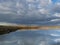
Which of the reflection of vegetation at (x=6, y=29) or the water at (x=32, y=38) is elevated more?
the reflection of vegetation at (x=6, y=29)

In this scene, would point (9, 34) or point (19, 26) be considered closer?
point (19, 26)

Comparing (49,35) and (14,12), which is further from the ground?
(14,12)

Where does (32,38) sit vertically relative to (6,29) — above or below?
below

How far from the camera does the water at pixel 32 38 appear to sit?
1766mm

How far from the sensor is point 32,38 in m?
1.83

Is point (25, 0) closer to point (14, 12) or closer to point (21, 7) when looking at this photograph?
point (21, 7)

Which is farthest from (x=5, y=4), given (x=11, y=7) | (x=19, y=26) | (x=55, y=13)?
(x=55, y=13)

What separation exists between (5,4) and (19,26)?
1.18 feet

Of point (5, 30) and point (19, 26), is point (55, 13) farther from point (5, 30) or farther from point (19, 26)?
point (5, 30)

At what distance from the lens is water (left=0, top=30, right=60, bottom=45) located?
69.5 inches

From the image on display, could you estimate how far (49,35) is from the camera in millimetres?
1762

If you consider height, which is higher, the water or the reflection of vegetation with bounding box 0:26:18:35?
A: the reflection of vegetation with bounding box 0:26:18:35

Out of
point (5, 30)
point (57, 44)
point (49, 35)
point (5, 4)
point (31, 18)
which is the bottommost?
point (57, 44)

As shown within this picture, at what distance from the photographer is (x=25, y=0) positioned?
65.3 inches
